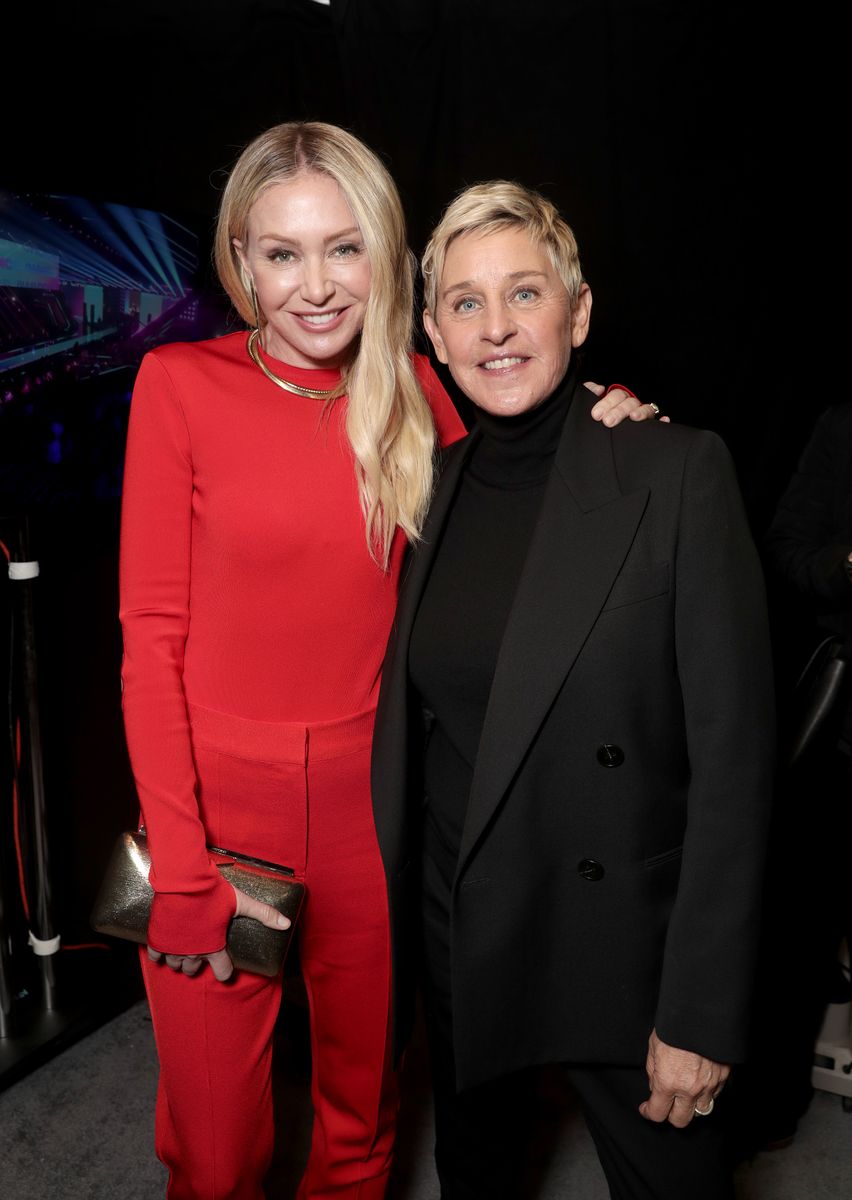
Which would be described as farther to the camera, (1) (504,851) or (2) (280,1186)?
(2) (280,1186)

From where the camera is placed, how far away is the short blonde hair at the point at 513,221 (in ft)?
4.71

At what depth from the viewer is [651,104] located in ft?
8.73

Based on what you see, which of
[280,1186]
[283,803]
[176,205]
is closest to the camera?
[283,803]

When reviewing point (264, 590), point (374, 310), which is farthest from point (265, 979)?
point (374, 310)

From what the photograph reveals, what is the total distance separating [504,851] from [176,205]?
7.16 ft

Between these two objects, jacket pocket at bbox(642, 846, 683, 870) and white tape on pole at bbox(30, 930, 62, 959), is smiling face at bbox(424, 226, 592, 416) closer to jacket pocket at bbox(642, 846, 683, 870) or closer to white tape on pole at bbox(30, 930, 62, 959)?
jacket pocket at bbox(642, 846, 683, 870)

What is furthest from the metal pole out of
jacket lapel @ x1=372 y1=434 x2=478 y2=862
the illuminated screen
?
jacket lapel @ x1=372 y1=434 x2=478 y2=862

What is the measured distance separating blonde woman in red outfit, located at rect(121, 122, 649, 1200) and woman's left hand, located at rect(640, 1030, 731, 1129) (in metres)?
0.54

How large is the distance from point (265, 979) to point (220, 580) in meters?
0.65

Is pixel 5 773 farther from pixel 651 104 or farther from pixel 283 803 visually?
pixel 651 104

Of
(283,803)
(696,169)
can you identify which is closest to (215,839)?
(283,803)

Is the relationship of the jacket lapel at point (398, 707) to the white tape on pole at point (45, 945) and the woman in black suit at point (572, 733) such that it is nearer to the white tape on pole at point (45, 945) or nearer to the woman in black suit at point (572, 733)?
the woman in black suit at point (572, 733)

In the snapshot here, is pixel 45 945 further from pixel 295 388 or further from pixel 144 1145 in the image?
pixel 295 388

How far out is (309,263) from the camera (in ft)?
5.06
